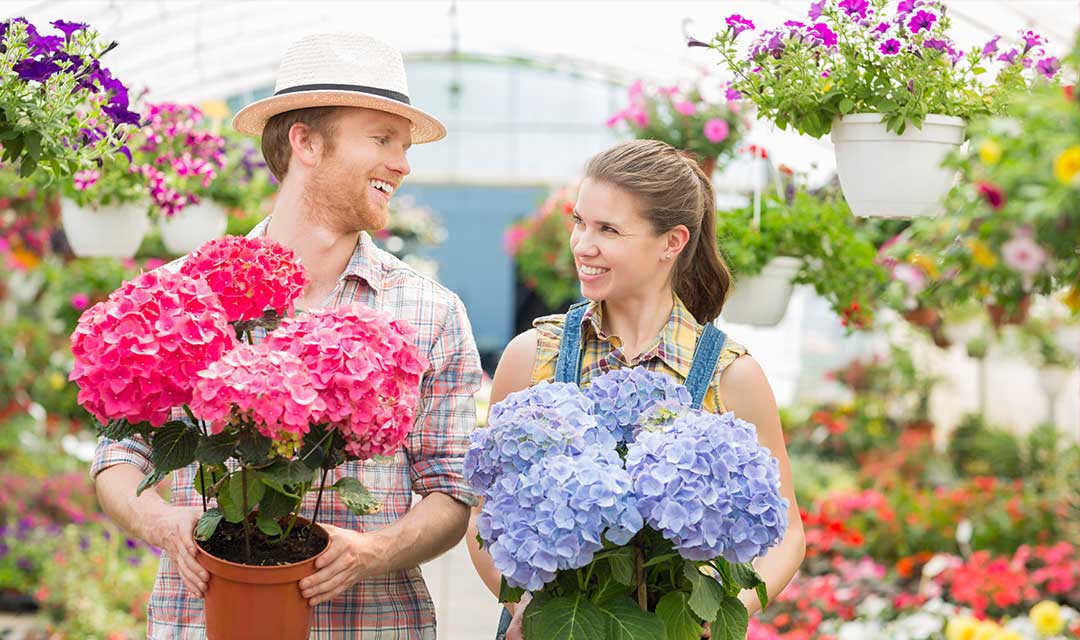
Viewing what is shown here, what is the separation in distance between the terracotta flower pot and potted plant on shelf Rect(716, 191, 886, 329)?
175 centimetres

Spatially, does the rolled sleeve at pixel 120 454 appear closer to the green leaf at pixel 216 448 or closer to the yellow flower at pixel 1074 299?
the green leaf at pixel 216 448

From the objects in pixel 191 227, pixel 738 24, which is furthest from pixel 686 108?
pixel 738 24

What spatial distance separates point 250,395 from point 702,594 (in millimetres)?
658

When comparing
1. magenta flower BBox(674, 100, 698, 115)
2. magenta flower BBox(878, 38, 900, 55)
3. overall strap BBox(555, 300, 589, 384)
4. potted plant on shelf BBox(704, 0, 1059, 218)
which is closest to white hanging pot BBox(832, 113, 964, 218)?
potted plant on shelf BBox(704, 0, 1059, 218)

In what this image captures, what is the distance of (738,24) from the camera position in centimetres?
212

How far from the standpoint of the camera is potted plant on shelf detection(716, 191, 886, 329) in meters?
3.12

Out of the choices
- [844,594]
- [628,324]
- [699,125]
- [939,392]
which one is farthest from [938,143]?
[939,392]

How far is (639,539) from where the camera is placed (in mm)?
1633

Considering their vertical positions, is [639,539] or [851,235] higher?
[851,235]

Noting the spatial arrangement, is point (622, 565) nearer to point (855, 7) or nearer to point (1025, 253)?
point (1025, 253)

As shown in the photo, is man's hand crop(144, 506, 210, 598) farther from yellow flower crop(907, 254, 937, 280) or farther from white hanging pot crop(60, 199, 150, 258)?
white hanging pot crop(60, 199, 150, 258)

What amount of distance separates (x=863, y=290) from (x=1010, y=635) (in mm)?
1395

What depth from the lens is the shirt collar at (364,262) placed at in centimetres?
214

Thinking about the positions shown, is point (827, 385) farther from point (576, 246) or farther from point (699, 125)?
point (576, 246)
